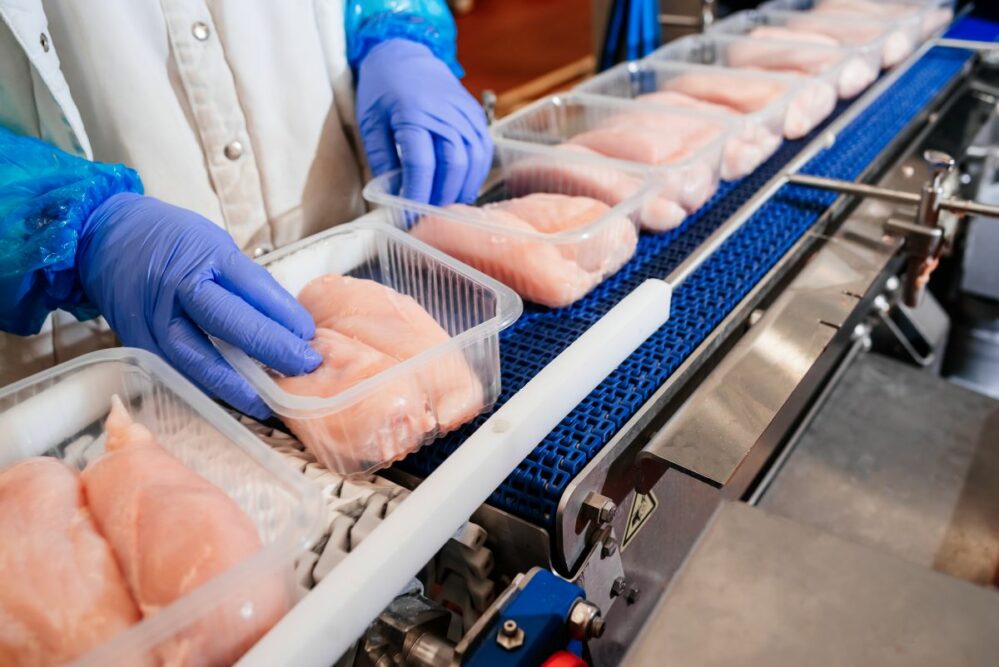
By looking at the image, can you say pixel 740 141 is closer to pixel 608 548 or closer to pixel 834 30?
pixel 834 30

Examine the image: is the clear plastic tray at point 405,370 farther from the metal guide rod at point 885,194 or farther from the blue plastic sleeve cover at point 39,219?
the metal guide rod at point 885,194

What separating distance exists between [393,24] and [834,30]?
144 centimetres

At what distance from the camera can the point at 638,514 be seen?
100 centimetres

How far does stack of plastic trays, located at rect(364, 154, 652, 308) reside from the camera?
3.92 feet

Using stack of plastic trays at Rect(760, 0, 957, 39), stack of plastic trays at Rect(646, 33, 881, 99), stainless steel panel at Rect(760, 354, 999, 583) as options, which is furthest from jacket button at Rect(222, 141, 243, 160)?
stack of plastic trays at Rect(760, 0, 957, 39)

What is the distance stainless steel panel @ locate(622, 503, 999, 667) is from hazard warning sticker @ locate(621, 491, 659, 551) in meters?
0.30

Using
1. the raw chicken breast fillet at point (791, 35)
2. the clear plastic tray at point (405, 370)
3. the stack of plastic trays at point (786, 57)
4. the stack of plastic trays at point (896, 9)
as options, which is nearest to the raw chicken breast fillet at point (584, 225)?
the clear plastic tray at point (405, 370)

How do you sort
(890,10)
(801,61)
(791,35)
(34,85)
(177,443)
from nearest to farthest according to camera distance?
(177,443), (34,85), (801,61), (791,35), (890,10)

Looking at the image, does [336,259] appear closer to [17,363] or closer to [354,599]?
[17,363]

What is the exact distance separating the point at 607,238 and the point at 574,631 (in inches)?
28.2

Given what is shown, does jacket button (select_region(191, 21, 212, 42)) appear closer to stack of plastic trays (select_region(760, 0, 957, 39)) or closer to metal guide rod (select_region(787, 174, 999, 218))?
metal guide rod (select_region(787, 174, 999, 218))

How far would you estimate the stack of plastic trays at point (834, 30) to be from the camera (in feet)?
6.96

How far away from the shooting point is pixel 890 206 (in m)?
1.54

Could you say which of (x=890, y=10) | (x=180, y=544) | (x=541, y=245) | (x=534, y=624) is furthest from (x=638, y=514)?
(x=890, y=10)
